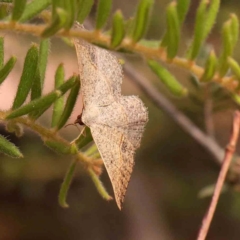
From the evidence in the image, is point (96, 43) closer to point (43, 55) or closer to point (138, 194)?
point (43, 55)

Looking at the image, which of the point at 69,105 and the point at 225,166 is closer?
the point at 69,105

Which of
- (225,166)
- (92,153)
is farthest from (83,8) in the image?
(225,166)

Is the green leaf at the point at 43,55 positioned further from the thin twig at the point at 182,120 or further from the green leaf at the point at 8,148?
the thin twig at the point at 182,120

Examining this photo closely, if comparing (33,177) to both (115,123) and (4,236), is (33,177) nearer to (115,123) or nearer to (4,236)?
(4,236)

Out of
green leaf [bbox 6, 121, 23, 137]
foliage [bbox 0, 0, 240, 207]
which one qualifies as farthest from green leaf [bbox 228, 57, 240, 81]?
green leaf [bbox 6, 121, 23, 137]

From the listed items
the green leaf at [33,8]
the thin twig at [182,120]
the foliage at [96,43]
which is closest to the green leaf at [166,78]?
the foliage at [96,43]

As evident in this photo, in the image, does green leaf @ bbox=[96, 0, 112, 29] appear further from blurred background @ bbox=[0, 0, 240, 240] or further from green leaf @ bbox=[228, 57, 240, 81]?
blurred background @ bbox=[0, 0, 240, 240]

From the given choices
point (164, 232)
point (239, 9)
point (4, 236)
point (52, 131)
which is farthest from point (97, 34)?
point (4, 236)
